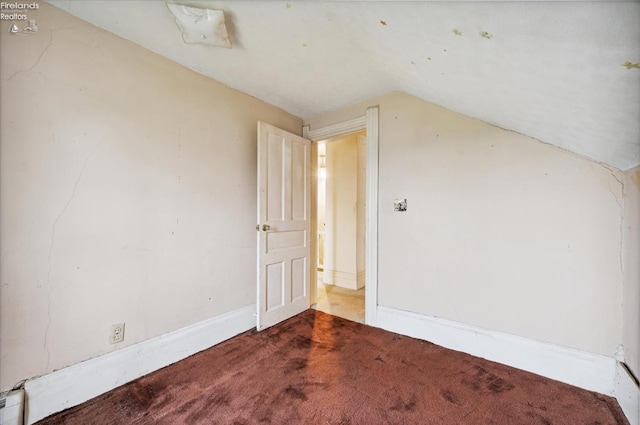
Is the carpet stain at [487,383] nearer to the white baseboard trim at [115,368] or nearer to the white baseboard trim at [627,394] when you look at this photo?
the white baseboard trim at [627,394]

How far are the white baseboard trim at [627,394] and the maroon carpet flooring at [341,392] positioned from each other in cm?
5

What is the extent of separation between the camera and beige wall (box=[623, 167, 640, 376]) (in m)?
1.37

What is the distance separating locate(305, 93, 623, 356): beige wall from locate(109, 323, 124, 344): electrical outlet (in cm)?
208

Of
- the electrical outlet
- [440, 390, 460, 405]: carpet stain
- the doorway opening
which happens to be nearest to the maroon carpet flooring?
[440, 390, 460, 405]: carpet stain

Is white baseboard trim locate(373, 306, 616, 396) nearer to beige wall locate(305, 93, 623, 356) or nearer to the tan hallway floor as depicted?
beige wall locate(305, 93, 623, 356)

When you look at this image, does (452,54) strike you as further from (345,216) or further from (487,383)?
(345,216)

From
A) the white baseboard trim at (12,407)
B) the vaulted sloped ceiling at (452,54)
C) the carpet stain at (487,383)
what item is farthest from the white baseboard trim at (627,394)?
the white baseboard trim at (12,407)

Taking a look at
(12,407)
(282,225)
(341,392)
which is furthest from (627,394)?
(12,407)

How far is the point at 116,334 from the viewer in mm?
1651

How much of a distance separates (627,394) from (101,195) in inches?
129

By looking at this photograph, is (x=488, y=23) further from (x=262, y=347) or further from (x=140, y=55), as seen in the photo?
(x=262, y=347)

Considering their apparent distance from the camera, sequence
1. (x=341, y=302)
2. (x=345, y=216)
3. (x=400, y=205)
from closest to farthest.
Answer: (x=400, y=205) < (x=341, y=302) < (x=345, y=216)

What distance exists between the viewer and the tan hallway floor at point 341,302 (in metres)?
2.86

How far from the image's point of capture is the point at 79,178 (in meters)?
1.52
